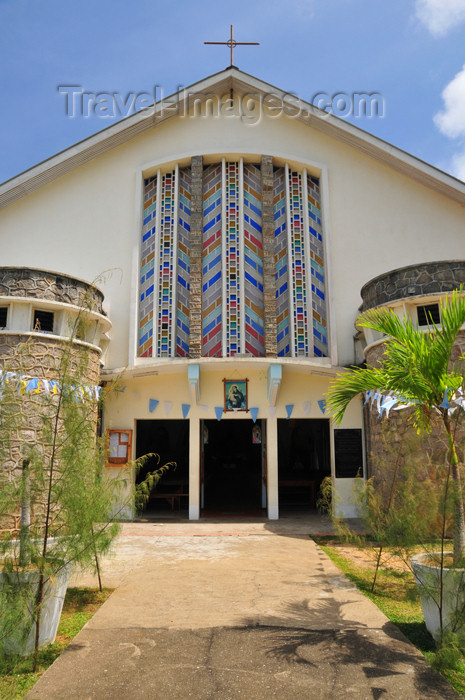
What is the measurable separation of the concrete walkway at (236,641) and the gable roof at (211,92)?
1026cm

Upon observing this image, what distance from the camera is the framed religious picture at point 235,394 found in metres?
13.2

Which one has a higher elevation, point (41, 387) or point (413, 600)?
point (41, 387)

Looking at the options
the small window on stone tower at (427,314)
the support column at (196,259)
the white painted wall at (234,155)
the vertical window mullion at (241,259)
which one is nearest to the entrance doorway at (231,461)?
the vertical window mullion at (241,259)

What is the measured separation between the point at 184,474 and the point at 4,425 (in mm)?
14086

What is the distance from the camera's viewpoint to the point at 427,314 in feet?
35.9

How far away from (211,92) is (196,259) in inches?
197

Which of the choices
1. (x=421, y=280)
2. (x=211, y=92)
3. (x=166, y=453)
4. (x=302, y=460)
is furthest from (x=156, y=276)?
(x=302, y=460)

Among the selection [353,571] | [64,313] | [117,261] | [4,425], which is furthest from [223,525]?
[4,425]

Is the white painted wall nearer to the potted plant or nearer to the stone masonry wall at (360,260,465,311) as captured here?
the stone masonry wall at (360,260,465,311)

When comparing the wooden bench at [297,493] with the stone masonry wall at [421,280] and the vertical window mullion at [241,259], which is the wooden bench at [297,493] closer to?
the vertical window mullion at [241,259]

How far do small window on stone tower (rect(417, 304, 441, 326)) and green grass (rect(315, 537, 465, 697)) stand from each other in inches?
200

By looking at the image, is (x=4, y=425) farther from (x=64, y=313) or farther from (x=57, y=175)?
(x=57, y=175)

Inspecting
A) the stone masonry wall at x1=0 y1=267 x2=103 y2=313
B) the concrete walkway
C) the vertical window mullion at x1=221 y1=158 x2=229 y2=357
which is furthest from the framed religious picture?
the concrete walkway

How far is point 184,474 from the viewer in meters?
18.5
